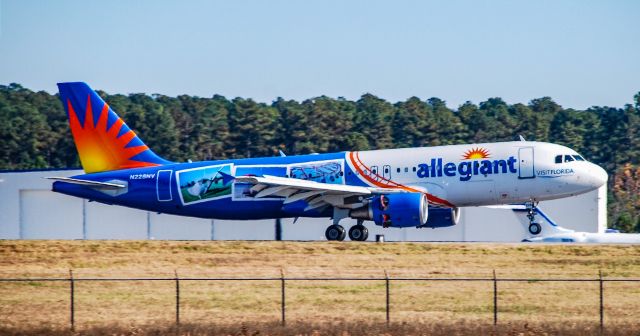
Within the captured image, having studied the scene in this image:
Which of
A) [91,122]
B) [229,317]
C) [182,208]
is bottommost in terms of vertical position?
[229,317]

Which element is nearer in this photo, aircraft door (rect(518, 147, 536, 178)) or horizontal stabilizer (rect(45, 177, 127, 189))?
aircraft door (rect(518, 147, 536, 178))

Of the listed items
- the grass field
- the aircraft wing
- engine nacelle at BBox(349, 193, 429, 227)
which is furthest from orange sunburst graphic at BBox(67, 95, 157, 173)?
engine nacelle at BBox(349, 193, 429, 227)

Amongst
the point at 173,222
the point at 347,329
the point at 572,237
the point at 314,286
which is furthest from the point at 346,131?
the point at 347,329

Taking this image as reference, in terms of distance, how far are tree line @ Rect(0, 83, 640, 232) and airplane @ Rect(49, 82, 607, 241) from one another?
167 ft

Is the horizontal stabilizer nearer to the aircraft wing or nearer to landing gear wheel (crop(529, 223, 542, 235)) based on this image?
the aircraft wing

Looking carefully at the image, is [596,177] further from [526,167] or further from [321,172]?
[321,172]

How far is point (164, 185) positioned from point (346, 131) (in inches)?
2379

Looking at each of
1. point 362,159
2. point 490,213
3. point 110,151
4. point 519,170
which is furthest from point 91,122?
point 490,213

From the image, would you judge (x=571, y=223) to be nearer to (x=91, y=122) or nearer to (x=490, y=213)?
(x=490, y=213)

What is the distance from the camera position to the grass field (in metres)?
33.2

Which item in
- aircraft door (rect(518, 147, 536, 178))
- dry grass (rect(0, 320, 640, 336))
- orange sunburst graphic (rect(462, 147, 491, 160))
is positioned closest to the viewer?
dry grass (rect(0, 320, 640, 336))

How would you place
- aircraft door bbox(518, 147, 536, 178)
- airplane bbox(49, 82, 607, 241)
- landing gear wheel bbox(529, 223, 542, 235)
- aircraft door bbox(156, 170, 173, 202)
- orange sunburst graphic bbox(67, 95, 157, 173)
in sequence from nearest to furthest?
aircraft door bbox(518, 147, 536, 178)
airplane bbox(49, 82, 607, 241)
landing gear wheel bbox(529, 223, 542, 235)
aircraft door bbox(156, 170, 173, 202)
orange sunburst graphic bbox(67, 95, 157, 173)

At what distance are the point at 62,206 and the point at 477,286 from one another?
35.6 m

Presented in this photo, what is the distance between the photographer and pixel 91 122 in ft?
172
